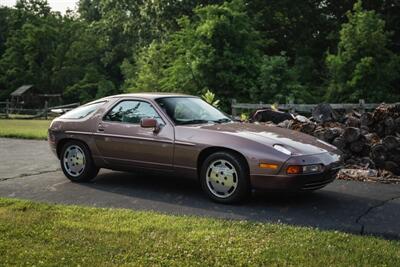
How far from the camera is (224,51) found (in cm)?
2753

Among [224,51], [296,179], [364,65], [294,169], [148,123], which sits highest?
[224,51]

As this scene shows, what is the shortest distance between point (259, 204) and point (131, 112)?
2434 millimetres

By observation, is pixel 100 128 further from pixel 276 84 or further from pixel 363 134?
pixel 276 84

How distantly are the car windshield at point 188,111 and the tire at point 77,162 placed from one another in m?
1.54

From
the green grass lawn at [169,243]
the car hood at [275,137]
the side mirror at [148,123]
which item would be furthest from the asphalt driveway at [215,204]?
the side mirror at [148,123]

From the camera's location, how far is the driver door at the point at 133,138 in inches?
286

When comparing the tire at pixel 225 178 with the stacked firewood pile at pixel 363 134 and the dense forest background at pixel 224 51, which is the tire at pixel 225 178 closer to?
the stacked firewood pile at pixel 363 134

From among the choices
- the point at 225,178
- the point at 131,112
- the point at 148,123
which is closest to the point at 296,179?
the point at 225,178

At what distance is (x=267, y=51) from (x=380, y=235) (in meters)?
31.9

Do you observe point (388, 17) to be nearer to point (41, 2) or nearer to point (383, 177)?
point (383, 177)

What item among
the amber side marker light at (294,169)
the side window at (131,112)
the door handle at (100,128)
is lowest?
the amber side marker light at (294,169)

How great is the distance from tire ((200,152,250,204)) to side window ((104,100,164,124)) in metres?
1.08

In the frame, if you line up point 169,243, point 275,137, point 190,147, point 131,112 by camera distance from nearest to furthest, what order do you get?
point 169,243 → point 275,137 → point 190,147 → point 131,112

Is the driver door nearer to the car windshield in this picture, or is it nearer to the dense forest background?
the car windshield
